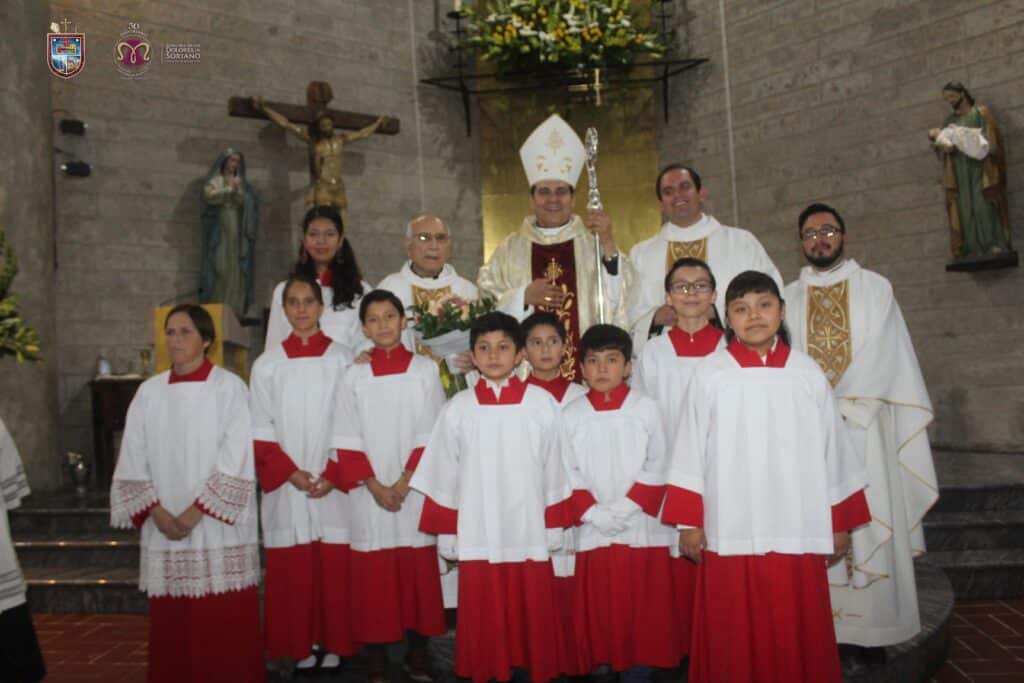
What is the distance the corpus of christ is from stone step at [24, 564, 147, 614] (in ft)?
0.08

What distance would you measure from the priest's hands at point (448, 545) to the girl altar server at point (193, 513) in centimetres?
78

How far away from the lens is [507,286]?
472 centimetres

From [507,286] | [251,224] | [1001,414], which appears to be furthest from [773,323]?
[251,224]

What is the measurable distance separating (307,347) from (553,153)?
1.47 metres

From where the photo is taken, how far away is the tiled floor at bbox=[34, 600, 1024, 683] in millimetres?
4164

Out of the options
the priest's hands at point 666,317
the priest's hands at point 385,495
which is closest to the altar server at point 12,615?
the priest's hands at point 385,495

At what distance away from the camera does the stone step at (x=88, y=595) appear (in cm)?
575

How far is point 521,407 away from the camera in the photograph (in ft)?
11.6

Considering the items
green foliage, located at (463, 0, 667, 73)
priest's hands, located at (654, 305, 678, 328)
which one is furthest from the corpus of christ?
green foliage, located at (463, 0, 667, 73)

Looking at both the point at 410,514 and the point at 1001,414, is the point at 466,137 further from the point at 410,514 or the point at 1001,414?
the point at 410,514

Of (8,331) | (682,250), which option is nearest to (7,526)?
(8,331)

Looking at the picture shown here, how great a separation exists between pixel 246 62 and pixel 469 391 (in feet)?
23.9

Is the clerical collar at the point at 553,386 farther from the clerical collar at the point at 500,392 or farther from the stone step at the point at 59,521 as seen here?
the stone step at the point at 59,521

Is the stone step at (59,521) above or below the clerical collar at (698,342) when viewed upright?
below
